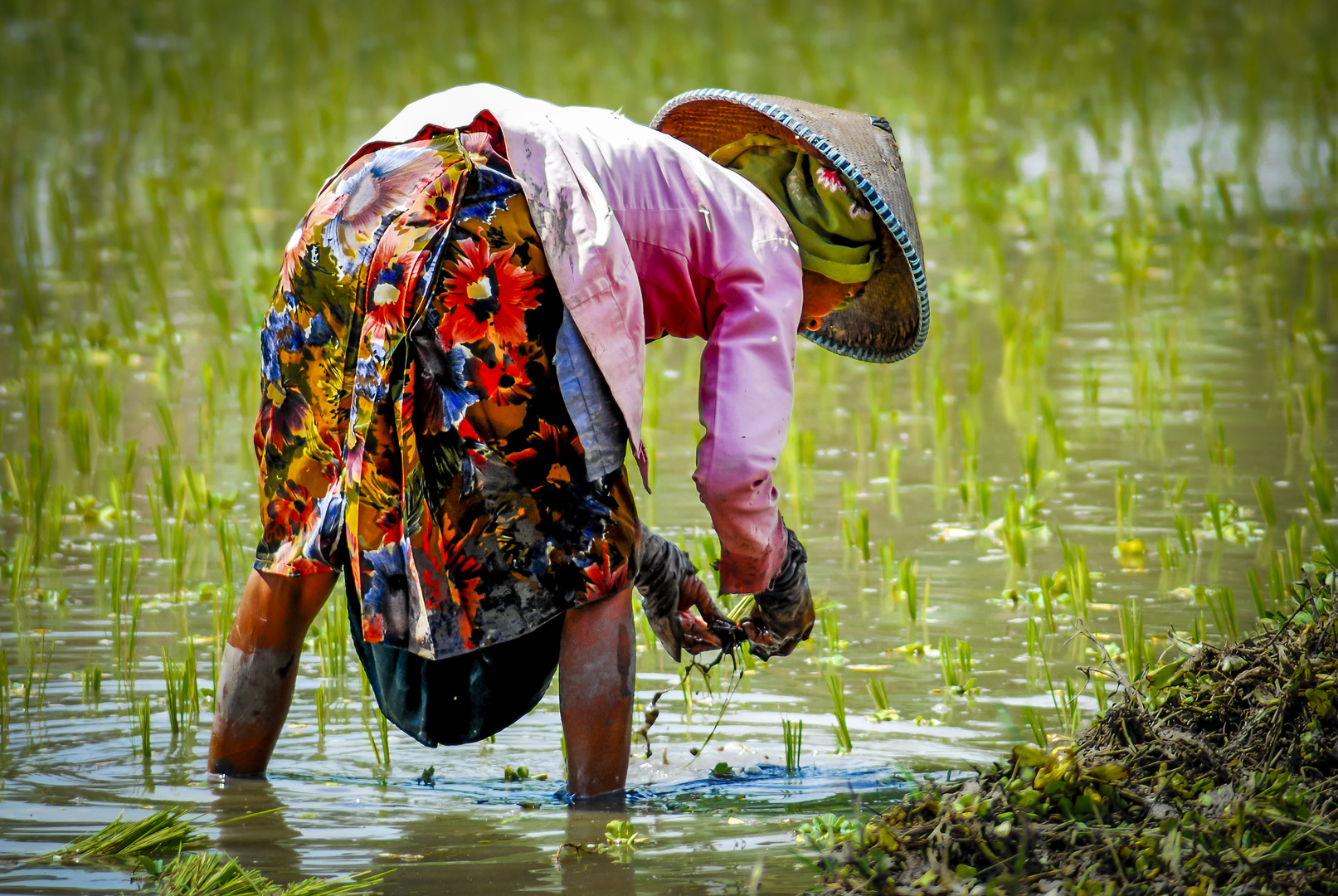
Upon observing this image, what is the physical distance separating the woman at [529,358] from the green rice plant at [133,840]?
0.45 meters

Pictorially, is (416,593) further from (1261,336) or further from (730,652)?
(1261,336)

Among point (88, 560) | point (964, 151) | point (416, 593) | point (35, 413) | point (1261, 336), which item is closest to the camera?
point (416, 593)

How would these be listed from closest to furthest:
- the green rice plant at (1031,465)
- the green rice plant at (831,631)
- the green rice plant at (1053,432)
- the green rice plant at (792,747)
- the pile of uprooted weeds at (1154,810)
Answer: the pile of uprooted weeds at (1154,810) → the green rice plant at (792,747) → the green rice plant at (831,631) → the green rice plant at (1031,465) → the green rice plant at (1053,432)

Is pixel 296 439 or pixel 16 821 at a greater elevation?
pixel 296 439

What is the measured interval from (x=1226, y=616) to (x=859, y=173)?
1.51 m

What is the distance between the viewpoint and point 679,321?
3.01 metres

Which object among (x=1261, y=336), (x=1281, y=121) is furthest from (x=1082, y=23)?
(x=1261, y=336)

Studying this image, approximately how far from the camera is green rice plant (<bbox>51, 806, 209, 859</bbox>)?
2.79 metres

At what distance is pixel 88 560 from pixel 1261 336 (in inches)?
170

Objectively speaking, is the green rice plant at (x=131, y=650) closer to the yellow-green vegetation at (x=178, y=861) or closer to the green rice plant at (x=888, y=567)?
the yellow-green vegetation at (x=178, y=861)

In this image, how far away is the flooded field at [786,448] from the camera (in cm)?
320

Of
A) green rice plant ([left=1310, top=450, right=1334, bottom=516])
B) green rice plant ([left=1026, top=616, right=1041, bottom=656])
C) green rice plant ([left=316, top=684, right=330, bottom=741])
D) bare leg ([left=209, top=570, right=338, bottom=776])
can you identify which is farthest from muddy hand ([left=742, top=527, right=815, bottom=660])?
green rice plant ([left=1310, top=450, right=1334, bottom=516])

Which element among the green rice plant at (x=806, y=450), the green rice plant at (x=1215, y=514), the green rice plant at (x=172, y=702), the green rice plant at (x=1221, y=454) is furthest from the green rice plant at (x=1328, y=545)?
the green rice plant at (x=172, y=702)

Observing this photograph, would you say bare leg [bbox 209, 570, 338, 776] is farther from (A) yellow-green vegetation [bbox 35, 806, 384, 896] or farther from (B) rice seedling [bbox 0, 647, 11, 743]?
(B) rice seedling [bbox 0, 647, 11, 743]
